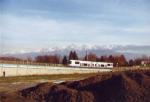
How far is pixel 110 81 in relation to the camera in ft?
84.9

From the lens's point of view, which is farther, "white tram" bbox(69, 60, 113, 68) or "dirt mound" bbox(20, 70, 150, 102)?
"white tram" bbox(69, 60, 113, 68)

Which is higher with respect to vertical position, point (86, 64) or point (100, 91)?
point (86, 64)

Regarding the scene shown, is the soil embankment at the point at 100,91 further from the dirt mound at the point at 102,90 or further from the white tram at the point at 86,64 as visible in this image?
the white tram at the point at 86,64

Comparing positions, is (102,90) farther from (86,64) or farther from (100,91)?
(86,64)

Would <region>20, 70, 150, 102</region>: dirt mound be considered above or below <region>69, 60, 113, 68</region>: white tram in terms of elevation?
below

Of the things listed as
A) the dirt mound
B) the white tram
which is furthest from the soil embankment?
the white tram

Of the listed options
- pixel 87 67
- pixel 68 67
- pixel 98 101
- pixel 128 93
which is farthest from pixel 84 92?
pixel 87 67

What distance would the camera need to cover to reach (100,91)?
25328mm

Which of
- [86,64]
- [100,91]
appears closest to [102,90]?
[100,91]

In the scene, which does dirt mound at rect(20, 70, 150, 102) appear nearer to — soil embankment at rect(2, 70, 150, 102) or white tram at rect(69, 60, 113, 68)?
soil embankment at rect(2, 70, 150, 102)

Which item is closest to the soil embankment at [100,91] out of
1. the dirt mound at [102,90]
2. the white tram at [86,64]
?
the dirt mound at [102,90]

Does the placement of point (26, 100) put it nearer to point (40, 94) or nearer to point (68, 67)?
point (40, 94)

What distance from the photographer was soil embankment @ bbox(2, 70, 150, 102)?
951 inches

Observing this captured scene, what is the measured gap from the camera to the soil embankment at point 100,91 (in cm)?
2416
